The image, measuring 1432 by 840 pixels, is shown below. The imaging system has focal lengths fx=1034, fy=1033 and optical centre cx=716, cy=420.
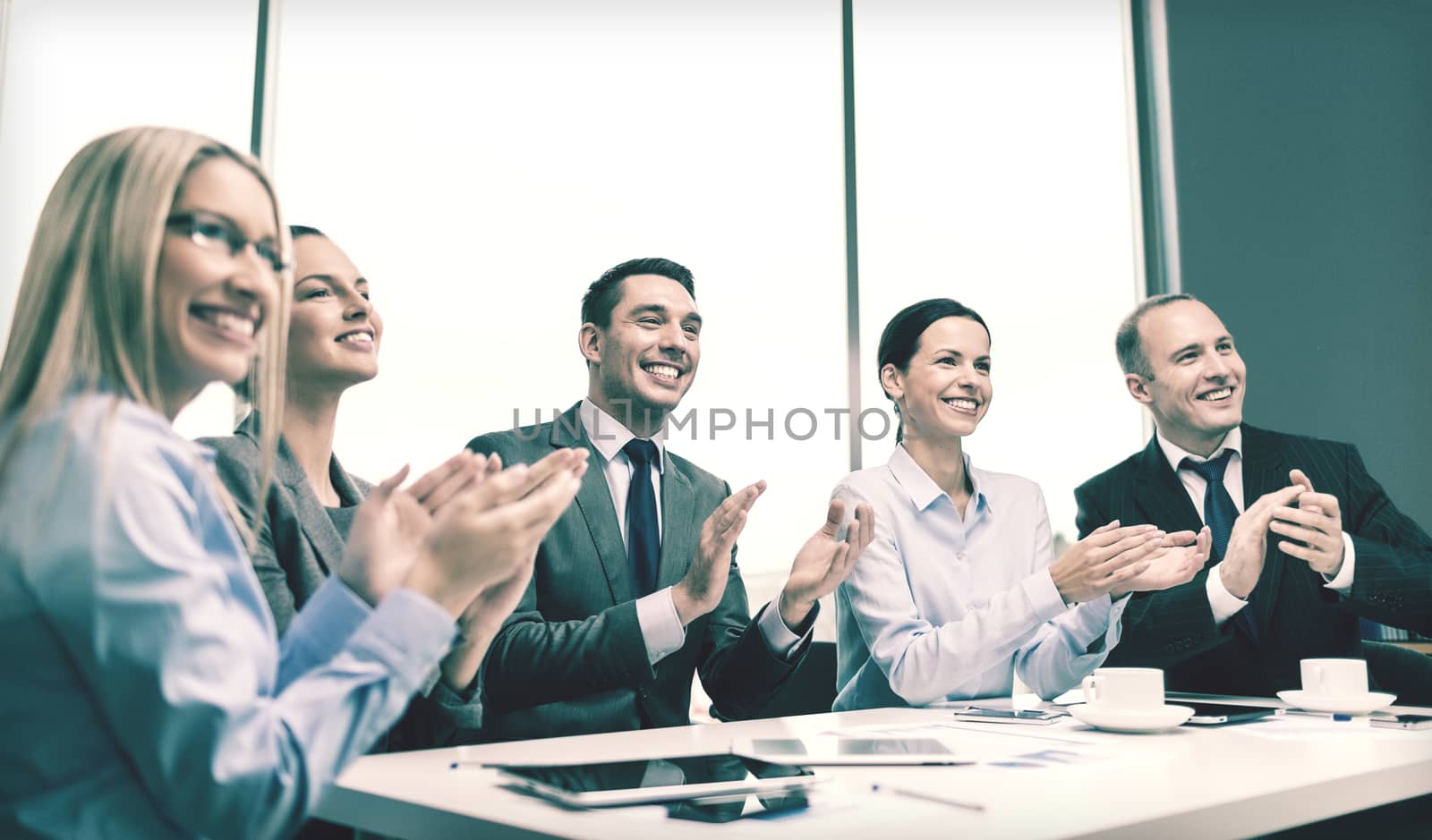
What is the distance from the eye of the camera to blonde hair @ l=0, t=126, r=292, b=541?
0.90 m

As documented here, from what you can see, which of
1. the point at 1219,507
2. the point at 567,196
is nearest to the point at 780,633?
the point at 1219,507

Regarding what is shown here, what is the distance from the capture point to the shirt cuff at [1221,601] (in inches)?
90.8

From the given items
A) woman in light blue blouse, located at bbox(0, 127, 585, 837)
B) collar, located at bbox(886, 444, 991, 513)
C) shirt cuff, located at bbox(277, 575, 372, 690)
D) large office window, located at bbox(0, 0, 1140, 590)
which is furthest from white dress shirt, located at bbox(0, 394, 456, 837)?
large office window, located at bbox(0, 0, 1140, 590)

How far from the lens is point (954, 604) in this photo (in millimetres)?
2533

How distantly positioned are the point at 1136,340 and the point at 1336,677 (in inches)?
52.8

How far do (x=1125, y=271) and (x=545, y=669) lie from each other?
373cm

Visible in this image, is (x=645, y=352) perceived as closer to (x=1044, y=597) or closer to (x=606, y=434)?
(x=606, y=434)

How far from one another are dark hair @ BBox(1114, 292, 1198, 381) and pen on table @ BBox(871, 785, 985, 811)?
83.5 inches

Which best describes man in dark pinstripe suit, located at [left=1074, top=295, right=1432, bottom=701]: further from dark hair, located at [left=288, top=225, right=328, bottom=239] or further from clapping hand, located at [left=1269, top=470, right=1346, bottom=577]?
dark hair, located at [left=288, top=225, right=328, bottom=239]

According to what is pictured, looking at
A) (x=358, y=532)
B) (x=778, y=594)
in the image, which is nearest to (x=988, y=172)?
(x=778, y=594)

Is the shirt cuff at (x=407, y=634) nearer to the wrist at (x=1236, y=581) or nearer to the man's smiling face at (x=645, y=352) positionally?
the man's smiling face at (x=645, y=352)

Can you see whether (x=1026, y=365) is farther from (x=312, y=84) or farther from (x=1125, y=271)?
(x=312, y=84)

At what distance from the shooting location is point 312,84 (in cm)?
379

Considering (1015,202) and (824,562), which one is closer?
(824,562)
